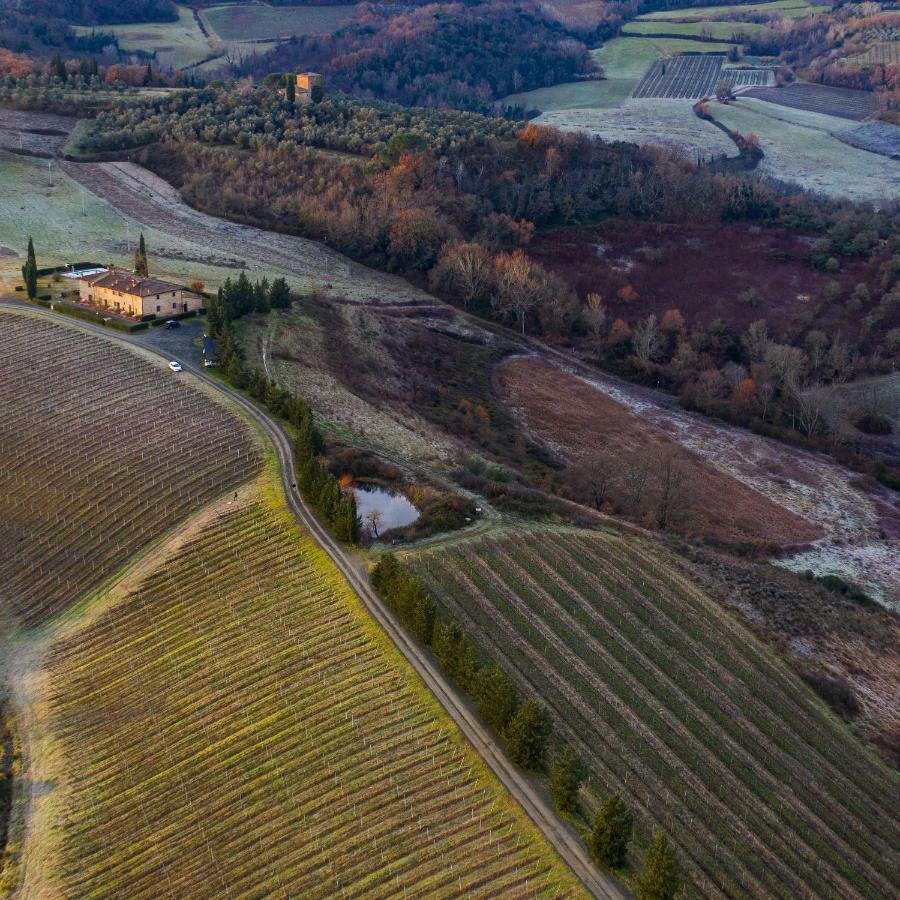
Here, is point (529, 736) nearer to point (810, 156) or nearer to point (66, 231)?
point (66, 231)

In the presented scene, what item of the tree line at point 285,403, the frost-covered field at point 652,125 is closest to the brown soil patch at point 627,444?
the tree line at point 285,403

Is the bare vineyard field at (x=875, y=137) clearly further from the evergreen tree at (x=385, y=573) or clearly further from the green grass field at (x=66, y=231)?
the evergreen tree at (x=385, y=573)

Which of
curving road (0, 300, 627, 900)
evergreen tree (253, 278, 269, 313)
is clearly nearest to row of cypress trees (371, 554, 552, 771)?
curving road (0, 300, 627, 900)

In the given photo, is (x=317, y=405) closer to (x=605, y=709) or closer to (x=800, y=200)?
(x=605, y=709)

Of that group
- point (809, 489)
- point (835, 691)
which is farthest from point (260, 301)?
point (835, 691)

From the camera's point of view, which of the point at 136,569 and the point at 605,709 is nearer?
the point at 605,709

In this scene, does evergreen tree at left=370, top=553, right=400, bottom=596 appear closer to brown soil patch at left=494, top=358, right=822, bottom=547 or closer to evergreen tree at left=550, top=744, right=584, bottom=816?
evergreen tree at left=550, top=744, right=584, bottom=816

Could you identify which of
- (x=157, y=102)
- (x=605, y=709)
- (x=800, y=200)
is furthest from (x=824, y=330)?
(x=157, y=102)
